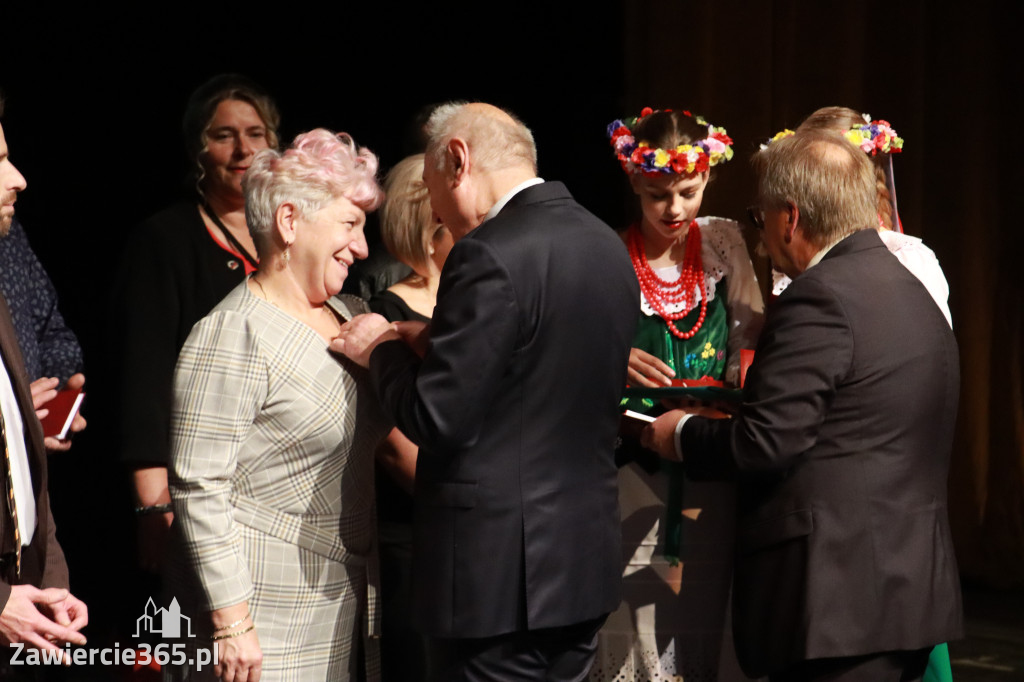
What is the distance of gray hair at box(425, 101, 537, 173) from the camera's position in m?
2.45

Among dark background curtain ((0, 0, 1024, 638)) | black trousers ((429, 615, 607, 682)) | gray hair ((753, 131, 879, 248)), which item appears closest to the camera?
black trousers ((429, 615, 607, 682))

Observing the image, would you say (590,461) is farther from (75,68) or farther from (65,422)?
(75,68)

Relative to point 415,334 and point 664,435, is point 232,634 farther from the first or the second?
point 664,435

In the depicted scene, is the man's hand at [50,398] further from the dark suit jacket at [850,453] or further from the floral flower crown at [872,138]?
the floral flower crown at [872,138]

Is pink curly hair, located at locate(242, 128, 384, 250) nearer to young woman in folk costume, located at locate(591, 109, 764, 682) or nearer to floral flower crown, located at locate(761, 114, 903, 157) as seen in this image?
young woman in folk costume, located at locate(591, 109, 764, 682)

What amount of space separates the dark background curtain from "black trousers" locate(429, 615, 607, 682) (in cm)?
296

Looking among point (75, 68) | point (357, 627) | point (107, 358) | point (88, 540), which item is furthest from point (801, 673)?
point (75, 68)

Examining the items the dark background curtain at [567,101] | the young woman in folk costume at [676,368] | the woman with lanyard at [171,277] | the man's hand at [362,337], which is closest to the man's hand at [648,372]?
the young woman in folk costume at [676,368]

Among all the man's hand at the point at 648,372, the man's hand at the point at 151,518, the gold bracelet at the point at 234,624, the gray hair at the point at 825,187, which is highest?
the gray hair at the point at 825,187

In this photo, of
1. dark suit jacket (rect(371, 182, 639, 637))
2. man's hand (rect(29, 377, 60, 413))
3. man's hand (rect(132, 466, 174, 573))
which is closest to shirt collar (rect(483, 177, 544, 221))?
dark suit jacket (rect(371, 182, 639, 637))

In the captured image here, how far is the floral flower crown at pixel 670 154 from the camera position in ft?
10.9

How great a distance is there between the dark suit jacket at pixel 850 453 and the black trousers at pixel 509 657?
52 centimetres

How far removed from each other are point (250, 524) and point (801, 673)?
4.09ft

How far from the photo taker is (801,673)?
264cm
